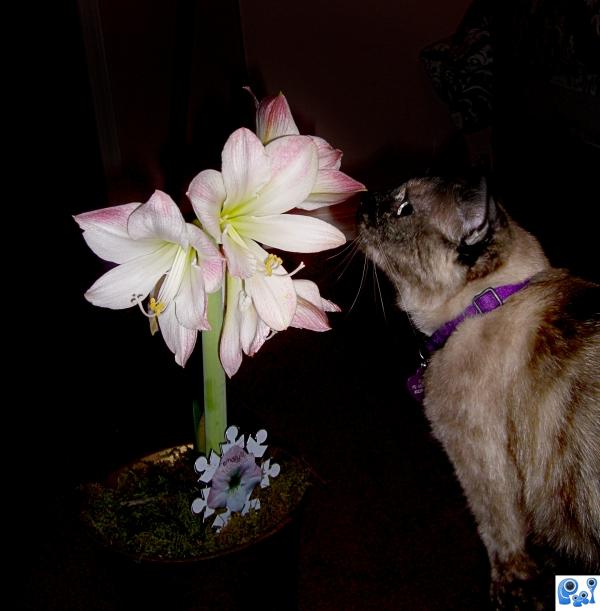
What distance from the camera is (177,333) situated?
69 cm

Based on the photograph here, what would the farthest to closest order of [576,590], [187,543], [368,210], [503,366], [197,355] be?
[197,355], [368,210], [503,366], [576,590], [187,543]

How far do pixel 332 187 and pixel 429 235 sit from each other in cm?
63

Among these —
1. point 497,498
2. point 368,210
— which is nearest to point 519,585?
point 497,498

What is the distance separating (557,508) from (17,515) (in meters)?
1.12

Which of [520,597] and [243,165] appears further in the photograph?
[520,597]

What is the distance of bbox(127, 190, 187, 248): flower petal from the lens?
61 centimetres

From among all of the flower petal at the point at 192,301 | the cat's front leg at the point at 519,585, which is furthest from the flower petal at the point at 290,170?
the cat's front leg at the point at 519,585

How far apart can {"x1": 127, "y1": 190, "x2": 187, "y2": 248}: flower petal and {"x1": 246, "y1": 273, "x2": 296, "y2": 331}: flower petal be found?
3.9 inches

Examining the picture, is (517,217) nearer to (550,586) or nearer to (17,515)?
(550,586)

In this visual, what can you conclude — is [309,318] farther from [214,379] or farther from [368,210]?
[368,210]

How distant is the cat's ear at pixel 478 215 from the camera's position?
119 cm

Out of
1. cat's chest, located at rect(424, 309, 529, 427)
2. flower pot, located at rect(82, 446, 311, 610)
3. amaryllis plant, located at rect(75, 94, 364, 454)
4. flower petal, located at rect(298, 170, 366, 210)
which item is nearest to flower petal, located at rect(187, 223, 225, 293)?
amaryllis plant, located at rect(75, 94, 364, 454)

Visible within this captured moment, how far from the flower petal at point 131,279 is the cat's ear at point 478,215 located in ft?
2.32

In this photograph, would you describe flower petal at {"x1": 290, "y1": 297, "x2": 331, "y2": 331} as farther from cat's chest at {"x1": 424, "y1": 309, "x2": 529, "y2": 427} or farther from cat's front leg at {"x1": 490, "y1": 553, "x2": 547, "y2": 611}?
cat's front leg at {"x1": 490, "y1": 553, "x2": 547, "y2": 611}
